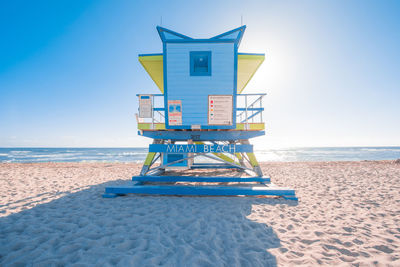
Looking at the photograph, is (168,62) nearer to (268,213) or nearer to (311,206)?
(268,213)

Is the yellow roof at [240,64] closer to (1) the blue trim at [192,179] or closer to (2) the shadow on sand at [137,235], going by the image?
(1) the blue trim at [192,179]

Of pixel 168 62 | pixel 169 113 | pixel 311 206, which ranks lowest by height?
pixel 311 206

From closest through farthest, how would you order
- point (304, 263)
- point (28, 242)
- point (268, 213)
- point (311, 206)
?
point (304, 263) → point (28, 242) → point (268, 213) → point (311, 206)

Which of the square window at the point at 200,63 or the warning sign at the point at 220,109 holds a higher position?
the square window at the point at 200,63

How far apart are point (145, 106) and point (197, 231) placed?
13.6 ft

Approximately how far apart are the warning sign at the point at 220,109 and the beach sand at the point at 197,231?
2560 mm

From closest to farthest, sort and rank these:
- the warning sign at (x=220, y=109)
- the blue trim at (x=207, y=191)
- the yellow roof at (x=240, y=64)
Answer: the blue trim at (x=207, y=191), the warning sign at (x=220, y=109), the yellow roof at (x=240, y=64)

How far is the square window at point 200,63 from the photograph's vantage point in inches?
217

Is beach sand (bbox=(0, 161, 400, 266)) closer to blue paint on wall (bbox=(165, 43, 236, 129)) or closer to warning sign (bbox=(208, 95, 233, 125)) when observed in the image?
warning sign (bbox=(208, 95, 233, 125))

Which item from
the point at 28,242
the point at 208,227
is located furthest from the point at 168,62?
the point at 28,242

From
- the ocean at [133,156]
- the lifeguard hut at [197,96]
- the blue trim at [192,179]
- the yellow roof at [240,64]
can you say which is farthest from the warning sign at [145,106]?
the ocean at [133,156]

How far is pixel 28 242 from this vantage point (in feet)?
8.99

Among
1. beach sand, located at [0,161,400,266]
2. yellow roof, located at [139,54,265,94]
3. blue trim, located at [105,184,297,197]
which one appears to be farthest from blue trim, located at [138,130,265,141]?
yellow roof, located at [139,54,265,94]

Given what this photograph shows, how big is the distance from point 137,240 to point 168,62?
515cm
